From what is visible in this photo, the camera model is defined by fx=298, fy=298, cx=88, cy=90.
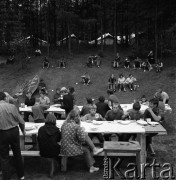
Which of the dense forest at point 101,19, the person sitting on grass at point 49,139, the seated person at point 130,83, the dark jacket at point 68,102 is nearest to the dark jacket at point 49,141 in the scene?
the person sitting on grass at point 49,139

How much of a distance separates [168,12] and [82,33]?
49.0 feet

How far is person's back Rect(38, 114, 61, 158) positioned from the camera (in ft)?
18.0

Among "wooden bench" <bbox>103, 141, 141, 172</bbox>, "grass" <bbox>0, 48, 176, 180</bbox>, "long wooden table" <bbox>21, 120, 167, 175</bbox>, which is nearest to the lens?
"wooden bench" <bbox>103, 141, 141, 172</bbox>

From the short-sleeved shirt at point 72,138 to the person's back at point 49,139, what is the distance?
0.14 meters

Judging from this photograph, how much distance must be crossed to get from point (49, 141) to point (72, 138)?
0.43m

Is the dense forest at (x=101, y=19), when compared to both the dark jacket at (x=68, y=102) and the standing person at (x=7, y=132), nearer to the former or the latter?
the dark jacket at (x=68, y=102)

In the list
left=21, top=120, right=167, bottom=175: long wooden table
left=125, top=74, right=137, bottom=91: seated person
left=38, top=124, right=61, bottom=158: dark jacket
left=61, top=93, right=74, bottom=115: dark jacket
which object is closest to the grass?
left=125, top=74, right=137, bottom=91: seated person

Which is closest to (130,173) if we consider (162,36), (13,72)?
(13,72)

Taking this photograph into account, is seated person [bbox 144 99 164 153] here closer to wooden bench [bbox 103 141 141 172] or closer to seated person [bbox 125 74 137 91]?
wooden bench [bbox 103 141 141 172]

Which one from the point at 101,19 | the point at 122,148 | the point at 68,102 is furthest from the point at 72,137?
the point at 101,19

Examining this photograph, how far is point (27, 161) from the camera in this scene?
6.44 meters

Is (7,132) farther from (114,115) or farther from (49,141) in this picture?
(114,115)

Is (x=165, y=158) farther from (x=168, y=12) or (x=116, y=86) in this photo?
(x=168, y=12)

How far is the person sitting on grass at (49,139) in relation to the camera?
5492 mm
